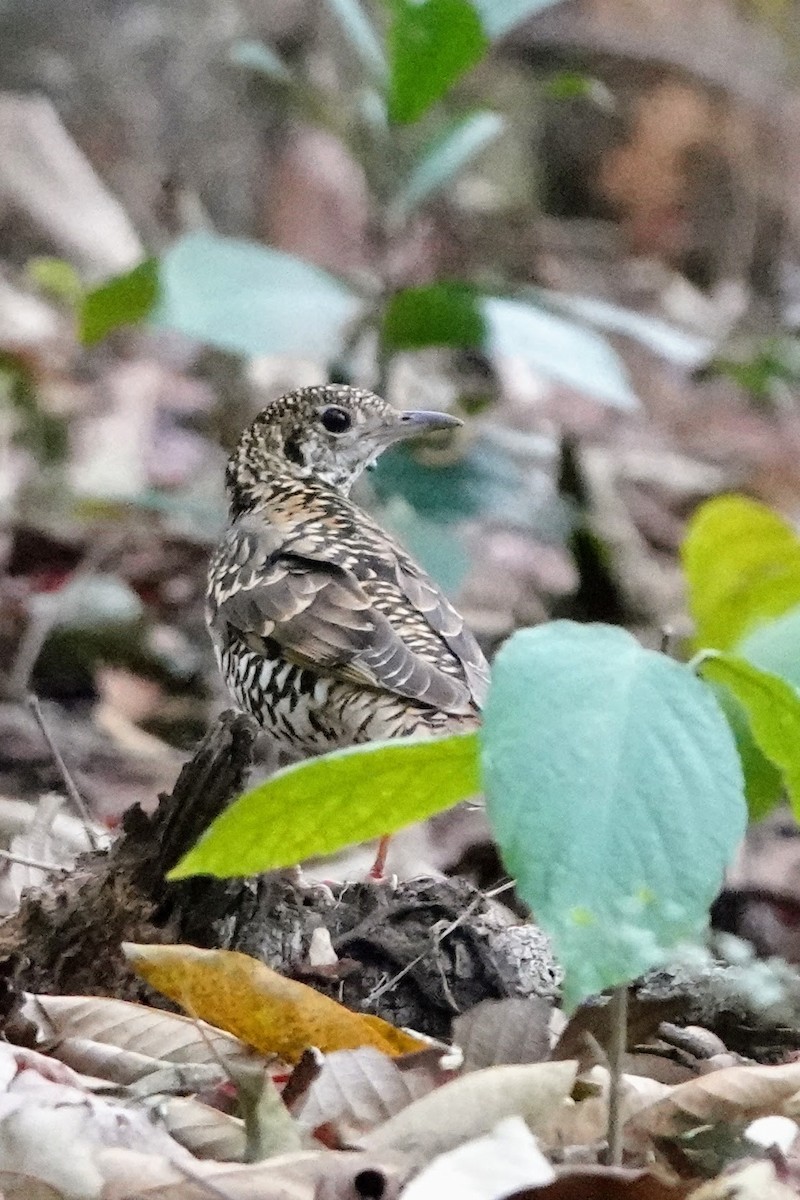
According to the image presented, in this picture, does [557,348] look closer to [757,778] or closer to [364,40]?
[364,40]

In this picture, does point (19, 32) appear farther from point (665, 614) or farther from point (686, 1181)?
point (686, 1181)

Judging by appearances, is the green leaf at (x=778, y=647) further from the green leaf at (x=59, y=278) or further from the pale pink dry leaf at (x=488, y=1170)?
the green leaf at (x=59, y=278)

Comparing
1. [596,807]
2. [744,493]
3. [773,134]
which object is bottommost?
[744,493]

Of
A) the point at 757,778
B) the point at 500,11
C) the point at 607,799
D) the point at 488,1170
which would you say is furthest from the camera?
the point at 500,11

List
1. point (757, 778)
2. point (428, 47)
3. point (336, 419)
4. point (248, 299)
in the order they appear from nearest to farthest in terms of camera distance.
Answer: point (757, 778), point (336, 419), point (248, 299), point (428, 47)

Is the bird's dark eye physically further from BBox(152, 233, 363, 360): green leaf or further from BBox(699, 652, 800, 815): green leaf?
BBox(699, 652, 800, 815): green leaf

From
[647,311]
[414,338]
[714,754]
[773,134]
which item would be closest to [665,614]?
[414,338]

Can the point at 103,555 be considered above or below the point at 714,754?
below

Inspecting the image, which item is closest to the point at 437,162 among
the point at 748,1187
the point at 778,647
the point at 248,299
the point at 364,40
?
the point at 364,40
